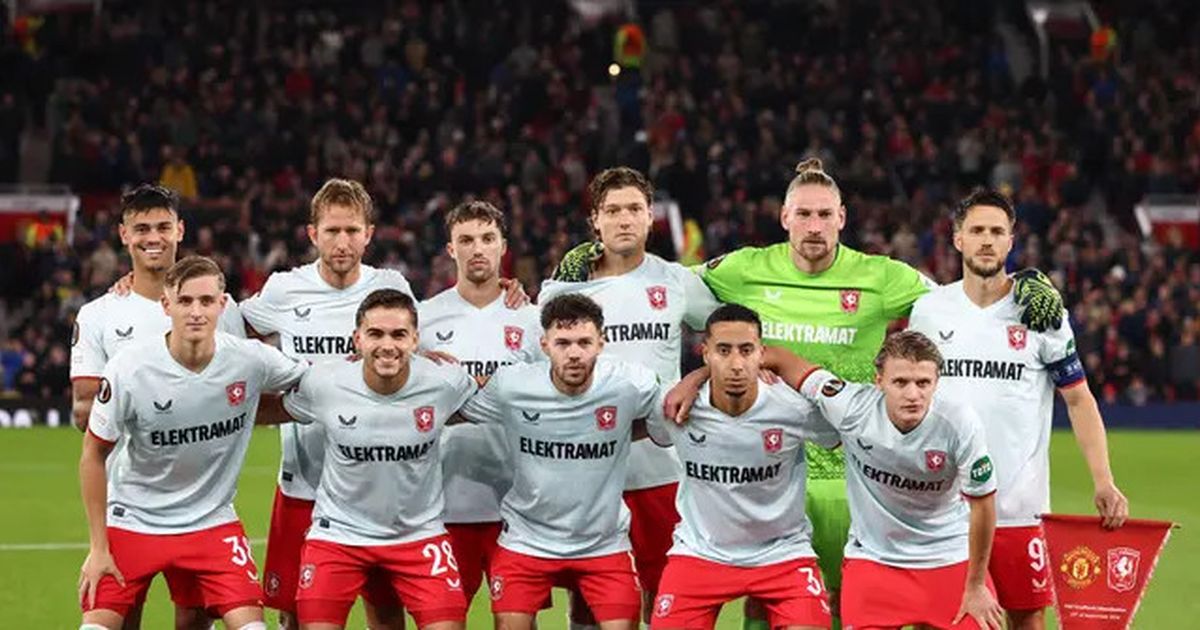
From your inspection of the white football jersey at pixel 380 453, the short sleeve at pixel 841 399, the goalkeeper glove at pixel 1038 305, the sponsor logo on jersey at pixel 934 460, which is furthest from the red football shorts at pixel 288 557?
the goalkeeper glove at pixel 1038 305

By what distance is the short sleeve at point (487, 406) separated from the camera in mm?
9109

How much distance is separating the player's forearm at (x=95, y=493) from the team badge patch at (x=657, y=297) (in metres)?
2.64

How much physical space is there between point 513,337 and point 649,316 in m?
0.67

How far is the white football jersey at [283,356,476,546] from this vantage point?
8922 millimetres

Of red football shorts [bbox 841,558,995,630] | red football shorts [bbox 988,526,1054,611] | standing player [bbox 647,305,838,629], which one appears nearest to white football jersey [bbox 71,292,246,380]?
standing player [bbox 647,305,838,629]

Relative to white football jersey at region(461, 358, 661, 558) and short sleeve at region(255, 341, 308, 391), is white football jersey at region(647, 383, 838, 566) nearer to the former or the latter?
white football jersey at region(461, 358, 661, 558)

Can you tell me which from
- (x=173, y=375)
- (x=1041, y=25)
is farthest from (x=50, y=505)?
(x=1041, y=25)

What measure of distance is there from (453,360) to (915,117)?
75.1 feet

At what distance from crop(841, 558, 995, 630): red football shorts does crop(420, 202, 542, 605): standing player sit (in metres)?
1.88

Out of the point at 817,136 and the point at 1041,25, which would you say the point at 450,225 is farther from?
the point at 1041,25

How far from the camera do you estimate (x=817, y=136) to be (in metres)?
30.0

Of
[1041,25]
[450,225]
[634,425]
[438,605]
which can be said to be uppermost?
[1041,25]

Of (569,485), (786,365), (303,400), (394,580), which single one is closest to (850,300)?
(786,365)

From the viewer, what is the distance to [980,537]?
8289mm
